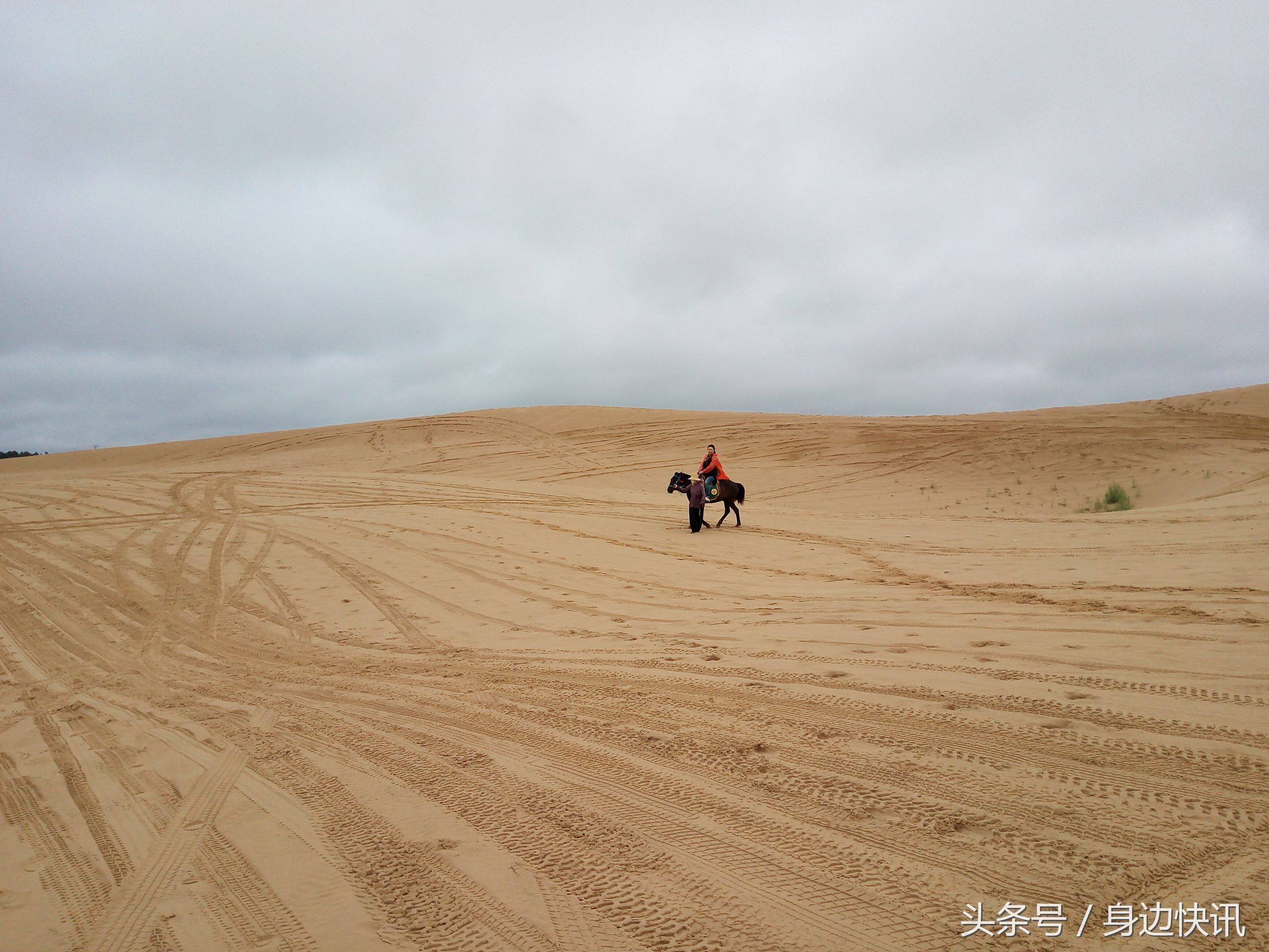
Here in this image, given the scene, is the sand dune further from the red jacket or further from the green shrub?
the green shrub

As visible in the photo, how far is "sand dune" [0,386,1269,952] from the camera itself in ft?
8.33

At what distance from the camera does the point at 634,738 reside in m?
4.02

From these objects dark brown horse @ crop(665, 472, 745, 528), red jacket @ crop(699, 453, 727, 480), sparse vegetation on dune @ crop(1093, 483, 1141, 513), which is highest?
red jacket @ crop(699, 453, 727, 480)

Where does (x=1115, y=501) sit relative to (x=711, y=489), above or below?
below

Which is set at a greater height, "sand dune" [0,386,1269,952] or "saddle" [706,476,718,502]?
"saddle" [706,476,718,502]

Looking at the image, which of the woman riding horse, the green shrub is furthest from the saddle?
the green shrub

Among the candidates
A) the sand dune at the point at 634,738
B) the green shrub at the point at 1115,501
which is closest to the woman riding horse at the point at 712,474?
the sand dune at the point at 634,738

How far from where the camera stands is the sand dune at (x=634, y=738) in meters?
2.54

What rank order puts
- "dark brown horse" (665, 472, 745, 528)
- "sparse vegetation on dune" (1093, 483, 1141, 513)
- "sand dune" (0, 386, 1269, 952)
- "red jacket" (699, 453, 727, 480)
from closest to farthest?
"sand dune" (0, 386, 1269, 952) < "dark brown horse" (665, 472, 745, 528) < "red jacket" (699, 453, 727, 480) < "sparse vegetation on dune" (1093, 483, 1141, 513)

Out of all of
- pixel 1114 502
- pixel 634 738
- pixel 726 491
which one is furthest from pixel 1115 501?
pixel 634 738

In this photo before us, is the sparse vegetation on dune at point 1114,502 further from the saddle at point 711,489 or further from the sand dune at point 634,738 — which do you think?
the saddle at point 711,489

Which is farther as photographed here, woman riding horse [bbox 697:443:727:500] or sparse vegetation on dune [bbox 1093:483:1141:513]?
sparse vegetation on dune [bbox 1093:483:1141:513]

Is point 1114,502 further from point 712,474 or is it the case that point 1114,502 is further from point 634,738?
point 634,738

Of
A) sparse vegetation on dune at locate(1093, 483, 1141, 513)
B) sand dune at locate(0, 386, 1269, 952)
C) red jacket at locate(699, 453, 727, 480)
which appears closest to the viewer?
sand dune at locate(0, 386, 1269, 952)
